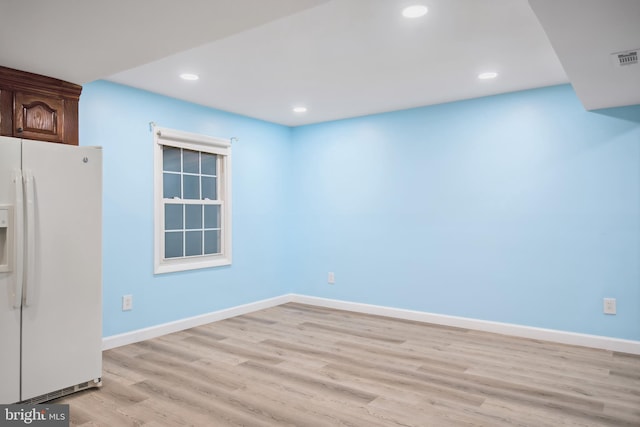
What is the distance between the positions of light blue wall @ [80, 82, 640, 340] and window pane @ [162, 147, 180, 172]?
0.27m

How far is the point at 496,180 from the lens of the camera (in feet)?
14.8

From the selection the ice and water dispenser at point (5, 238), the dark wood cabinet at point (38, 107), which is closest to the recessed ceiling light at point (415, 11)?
the dark wood cabinet at point (38, 107)

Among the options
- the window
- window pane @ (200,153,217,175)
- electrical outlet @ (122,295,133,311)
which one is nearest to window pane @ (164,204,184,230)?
the window

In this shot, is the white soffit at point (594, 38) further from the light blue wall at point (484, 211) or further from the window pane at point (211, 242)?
the window pane at point (211, 242)

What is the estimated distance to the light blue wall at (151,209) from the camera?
401cm

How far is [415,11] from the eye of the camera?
2637 mm

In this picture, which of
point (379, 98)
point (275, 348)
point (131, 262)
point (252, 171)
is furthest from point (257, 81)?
point (275, 348)

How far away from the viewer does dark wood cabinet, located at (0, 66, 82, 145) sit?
9.35 feet

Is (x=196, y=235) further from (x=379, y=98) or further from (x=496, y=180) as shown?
(x=496, y=180)

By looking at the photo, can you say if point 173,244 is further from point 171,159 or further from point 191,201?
point 171,159

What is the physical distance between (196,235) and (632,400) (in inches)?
162

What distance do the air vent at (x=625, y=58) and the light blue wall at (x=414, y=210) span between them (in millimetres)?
1367

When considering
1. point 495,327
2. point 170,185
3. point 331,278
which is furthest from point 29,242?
point 495,327

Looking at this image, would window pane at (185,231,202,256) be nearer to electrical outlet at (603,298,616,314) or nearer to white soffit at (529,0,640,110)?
white soffit at (529,0,640,110)
